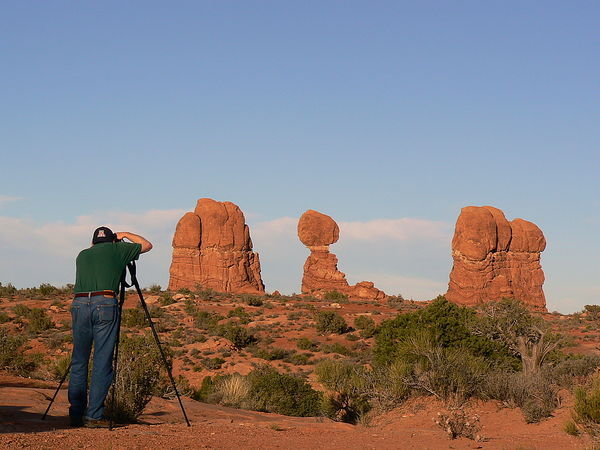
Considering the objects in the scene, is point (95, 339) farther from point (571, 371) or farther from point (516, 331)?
point (516, 331)

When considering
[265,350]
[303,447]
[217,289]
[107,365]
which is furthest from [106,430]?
[217,289]

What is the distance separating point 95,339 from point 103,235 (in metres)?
1.14

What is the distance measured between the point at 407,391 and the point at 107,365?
10720 millimetres

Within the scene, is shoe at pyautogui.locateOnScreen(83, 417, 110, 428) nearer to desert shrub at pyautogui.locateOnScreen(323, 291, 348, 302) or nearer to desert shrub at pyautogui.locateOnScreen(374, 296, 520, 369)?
desert shrub at pyautogui.locateOnScreen(374, 296, 520, 369)

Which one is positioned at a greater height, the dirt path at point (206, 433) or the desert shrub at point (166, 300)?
the desert shrub at point (166, 300)

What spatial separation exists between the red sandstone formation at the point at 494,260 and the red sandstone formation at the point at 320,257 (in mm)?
12522

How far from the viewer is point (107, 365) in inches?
296

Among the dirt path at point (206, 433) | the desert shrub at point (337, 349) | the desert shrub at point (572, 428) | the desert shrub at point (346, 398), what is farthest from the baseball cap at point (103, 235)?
the desert shrub at point (337, 349)

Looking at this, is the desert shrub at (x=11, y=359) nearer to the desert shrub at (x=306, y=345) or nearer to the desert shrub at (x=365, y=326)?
the desert shrub at (x=306, y=345)

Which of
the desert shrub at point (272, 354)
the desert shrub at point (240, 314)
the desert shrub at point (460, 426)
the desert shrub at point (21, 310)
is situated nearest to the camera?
the desert shrub at point (460, 426)

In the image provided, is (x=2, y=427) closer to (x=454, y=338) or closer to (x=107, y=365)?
(x=107, y=365)

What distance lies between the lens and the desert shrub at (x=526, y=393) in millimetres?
14500

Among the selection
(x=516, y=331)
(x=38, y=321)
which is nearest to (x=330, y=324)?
(x=38, y=321)

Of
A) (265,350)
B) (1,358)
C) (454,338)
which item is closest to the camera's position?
(1,358)
